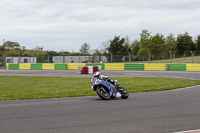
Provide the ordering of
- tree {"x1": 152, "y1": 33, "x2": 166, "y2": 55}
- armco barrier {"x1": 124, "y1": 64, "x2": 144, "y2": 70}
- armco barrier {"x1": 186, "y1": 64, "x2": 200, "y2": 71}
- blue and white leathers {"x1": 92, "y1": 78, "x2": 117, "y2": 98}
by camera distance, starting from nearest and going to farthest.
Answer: blue and white leathers {"x1": 92, "y1": 78, "x2": 117, "y2": 98} < armco barrier {"x1": 186, "y1": 64, "x2": 200, "y2": 71} < armco barrier {"x1": 124, "y1": 64, "x2": 144, "y2": 70} < tree {"x1": 152, "y1": 33, "x2": 166, "y2": 55}

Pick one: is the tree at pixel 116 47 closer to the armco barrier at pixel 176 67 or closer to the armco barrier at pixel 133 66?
the armco barrier at pixel 133 66

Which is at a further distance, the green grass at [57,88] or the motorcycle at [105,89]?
the green grass at [57,88]

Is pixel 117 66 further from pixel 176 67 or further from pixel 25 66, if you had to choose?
pixel 25 66

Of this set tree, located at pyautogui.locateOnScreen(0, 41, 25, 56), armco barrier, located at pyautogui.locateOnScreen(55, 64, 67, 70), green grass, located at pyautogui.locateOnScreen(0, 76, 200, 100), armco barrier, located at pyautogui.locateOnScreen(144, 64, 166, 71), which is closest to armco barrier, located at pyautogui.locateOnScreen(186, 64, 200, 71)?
armco barrier, located at pyautogui.locateOnScreen(144, 64, 166, 71)

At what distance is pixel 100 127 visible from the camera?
6488 mm

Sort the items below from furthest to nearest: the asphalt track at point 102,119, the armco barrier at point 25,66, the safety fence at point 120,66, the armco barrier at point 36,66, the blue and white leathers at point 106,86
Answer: the armco barrier at point 25,66 < the armco barrier at point 36,66 < the safety fence at point 120,66 < the blue and white leathers at point 106,86 < the asphalt track at point 102,119

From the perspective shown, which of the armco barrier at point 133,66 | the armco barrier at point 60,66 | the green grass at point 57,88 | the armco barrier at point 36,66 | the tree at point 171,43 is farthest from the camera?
the tree at point 171,43

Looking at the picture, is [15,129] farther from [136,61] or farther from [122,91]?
[136,61]

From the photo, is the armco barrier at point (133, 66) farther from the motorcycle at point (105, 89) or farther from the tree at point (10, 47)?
the tree at point (10, 47)

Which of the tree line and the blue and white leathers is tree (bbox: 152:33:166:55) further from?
the blue and white leathers

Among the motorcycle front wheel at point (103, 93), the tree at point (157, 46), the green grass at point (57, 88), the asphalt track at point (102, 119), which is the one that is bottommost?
the green grass at point (57, 88)

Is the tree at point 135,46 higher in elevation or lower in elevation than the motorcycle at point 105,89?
higher

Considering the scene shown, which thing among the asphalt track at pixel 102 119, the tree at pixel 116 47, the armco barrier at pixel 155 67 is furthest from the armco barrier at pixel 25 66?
the tree at pixel 116 47

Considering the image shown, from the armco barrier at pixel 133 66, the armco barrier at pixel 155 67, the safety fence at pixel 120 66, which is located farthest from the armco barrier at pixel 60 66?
the armco barrier at pixel 155 67
